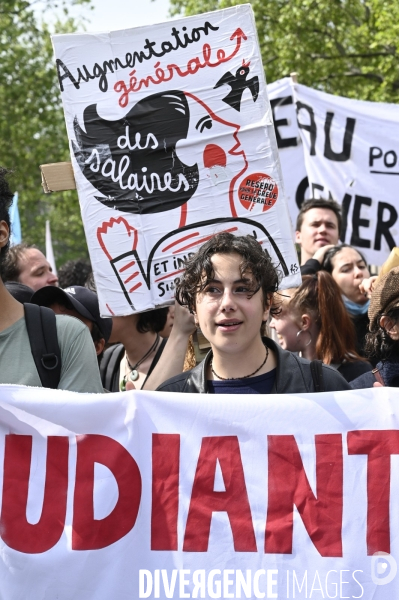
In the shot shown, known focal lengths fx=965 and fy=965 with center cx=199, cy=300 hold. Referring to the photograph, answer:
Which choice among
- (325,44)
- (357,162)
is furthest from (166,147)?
(325,44)

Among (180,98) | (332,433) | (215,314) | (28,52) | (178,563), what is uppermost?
(28,52)

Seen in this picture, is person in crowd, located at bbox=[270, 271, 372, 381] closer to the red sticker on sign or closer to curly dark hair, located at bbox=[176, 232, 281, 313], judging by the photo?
the red sticker on sign

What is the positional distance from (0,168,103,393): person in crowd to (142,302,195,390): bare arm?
0.90m

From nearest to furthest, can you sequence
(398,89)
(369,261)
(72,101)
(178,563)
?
1. (178,563)
2. (72,101)
3. (369,261)
4. (398,89)

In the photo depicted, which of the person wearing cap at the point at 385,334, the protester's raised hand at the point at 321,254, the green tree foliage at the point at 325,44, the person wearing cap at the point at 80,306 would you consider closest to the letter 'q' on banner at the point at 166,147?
the person wearing cap at the point at 80,306

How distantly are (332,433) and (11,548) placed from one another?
3.23 ft

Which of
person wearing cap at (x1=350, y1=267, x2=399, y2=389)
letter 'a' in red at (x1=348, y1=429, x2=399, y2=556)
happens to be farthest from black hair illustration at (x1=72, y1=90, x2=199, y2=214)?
letter 'a' in red at (x1=348, y1=429, x2=399, y2=556)

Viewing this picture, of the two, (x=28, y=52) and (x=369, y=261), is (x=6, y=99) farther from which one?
(x=369, y=261)

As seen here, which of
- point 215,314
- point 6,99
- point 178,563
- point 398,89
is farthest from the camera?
point 6,99

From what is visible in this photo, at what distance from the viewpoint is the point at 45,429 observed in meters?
2.86

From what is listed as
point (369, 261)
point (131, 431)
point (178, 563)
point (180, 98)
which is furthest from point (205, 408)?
point (369, 261)

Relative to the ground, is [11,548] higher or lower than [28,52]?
lower

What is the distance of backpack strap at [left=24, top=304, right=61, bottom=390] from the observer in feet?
9.00

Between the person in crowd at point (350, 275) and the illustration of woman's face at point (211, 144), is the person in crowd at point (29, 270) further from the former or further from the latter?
the illustration of woman's face at point (211, 144)
